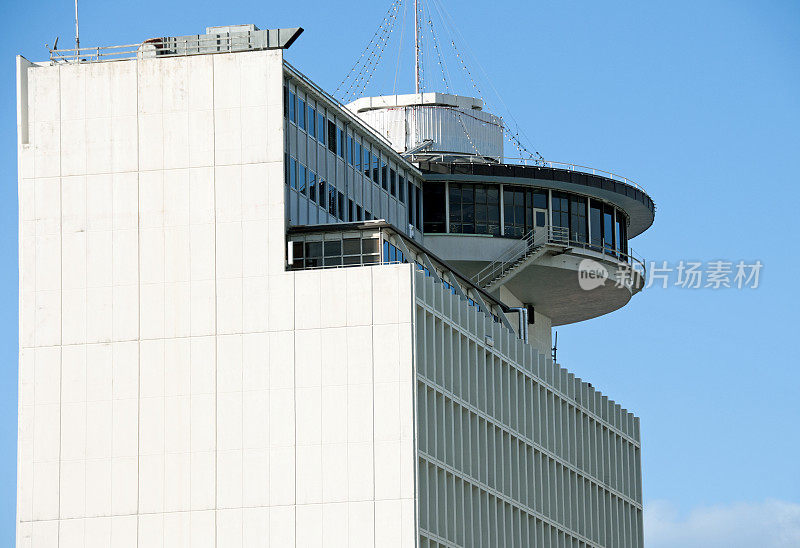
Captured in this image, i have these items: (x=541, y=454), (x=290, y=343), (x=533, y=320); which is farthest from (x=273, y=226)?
(x=533, y=320)

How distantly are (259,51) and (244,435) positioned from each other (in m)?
15.6

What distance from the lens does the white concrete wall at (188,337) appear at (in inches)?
3125

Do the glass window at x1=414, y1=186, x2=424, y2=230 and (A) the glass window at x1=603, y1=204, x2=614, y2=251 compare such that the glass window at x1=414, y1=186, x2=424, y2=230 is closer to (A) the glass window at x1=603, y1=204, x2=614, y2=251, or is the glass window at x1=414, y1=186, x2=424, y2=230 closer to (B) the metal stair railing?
(B) the metal stair railing

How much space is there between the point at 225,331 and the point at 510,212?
98.0ft

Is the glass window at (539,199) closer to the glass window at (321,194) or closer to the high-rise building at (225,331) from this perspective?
the high-rise building at (225,331)

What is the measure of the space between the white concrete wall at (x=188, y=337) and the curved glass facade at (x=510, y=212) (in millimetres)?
24890

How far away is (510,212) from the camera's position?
4257 inches

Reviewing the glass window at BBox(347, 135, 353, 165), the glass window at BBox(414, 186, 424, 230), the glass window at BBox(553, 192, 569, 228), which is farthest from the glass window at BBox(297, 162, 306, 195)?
the glass window at BBox(553, 192, 569, 228)

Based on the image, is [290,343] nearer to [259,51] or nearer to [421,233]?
[259,51]

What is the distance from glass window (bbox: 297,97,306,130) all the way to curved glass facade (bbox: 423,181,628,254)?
67.1 ft

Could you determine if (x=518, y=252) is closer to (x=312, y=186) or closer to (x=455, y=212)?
(x=455, y=212)

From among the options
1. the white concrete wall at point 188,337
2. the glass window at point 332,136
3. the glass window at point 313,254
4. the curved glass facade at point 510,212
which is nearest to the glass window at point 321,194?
the glass window at point 332,136

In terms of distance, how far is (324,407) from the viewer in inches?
3140

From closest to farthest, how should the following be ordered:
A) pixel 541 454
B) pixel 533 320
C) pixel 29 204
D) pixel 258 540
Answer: pixel 258 540
pixel 29 204
pixel 541 454
pixel 533 320
